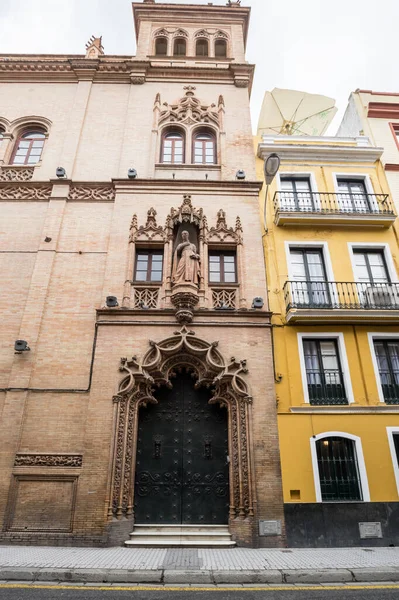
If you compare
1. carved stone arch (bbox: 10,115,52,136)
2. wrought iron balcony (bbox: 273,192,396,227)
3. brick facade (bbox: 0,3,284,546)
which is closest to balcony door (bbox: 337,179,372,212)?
wrought iron balcony (bbox: 273,192,396,227)

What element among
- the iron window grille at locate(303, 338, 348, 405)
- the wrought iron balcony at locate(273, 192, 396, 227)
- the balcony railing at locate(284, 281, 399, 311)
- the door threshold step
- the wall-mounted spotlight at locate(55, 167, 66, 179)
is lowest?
the door threshold step

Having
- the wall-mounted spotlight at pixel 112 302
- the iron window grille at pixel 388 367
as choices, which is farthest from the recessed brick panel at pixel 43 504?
the iron window grille at pixel 388 367

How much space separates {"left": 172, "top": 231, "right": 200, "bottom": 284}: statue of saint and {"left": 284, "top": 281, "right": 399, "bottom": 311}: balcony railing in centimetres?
292

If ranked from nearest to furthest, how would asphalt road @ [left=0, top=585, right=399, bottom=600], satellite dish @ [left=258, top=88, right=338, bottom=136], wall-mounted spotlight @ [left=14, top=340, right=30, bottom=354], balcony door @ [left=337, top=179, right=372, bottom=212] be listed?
asphalt road @ [left=0, top=585, right=399, bottom=600], wall-mounted spotlight @ [left=14, top=340, right=30, bottom=354], balcony door @ [left=337, top=179, right=372, bottom=212], satellite dish @ [left=258, top=88, right=338, bottom=136]

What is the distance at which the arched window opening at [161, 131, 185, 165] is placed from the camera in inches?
558

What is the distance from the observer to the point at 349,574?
20.9ft

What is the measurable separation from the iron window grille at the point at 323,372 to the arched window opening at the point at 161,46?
52.8ft

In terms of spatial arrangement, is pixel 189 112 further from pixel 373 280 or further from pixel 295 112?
pixel 373 280

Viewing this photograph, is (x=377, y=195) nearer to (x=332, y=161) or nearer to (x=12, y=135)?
(x=332, y=161)

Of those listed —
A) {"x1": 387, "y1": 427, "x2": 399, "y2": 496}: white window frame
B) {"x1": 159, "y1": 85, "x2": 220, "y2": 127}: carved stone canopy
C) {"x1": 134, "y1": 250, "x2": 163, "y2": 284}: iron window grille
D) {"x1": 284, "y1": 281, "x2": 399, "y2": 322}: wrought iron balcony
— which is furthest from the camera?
{"x1": 159, "y1": 85, "x2": 220, "y2": 127}: carved stone canopy

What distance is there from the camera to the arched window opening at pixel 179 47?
1799 centimetres

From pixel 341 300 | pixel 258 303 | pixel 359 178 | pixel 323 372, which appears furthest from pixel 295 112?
pixel 323 372

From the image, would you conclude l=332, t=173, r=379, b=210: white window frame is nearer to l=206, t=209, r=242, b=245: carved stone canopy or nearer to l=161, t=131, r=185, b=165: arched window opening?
l=206, t=209, r=242, b=245: carved stone canopy

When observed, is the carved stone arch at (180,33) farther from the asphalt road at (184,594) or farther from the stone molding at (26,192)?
the asphalt road at (184,594)
